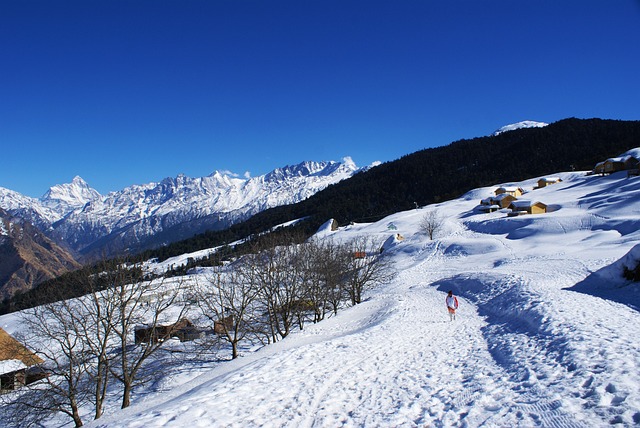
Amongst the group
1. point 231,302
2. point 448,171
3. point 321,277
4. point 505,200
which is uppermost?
point 448,171

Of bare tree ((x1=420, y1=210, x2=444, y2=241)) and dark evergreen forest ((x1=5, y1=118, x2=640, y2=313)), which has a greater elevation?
dark evergreen forest ((x1=5, y1=118, x2=640, y2=313))

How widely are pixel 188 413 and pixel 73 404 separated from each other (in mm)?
13582

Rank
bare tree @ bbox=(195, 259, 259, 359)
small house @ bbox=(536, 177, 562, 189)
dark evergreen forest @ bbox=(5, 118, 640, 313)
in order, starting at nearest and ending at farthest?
bare tree @ bbox=(195, 259, 259, 359) → small house @ bbox=(536, 177, 562, 189) → dark evergreen forest @ bbox=(5, 118, 640, 313)

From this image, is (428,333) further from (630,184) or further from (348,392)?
(630,184)

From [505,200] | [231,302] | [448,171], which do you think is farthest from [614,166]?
[231,302]

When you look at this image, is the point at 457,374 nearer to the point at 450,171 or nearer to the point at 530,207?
the point at 530,207

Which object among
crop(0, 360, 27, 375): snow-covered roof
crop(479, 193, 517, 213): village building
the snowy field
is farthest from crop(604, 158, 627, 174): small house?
crop(0, 360, 27, 375): snow-covered roof

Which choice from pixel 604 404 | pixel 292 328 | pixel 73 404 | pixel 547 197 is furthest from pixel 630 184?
pixel 73 404

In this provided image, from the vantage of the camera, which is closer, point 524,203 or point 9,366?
point 9,366

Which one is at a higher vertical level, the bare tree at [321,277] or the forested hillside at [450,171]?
the forested hillside at [450,171]

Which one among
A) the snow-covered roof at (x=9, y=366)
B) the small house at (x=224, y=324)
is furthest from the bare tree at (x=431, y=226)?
the snow-covered roof at (x=9, y=366)

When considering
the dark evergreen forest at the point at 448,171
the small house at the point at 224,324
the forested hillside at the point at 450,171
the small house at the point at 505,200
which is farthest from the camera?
the forested hillside at the point at 450,171

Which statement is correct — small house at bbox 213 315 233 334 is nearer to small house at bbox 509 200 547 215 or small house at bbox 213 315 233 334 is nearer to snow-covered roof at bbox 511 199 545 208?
small house at bbox 509 200 547 215

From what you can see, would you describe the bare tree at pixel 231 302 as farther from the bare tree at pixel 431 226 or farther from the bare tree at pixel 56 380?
the bare tree at pixel 431 226
